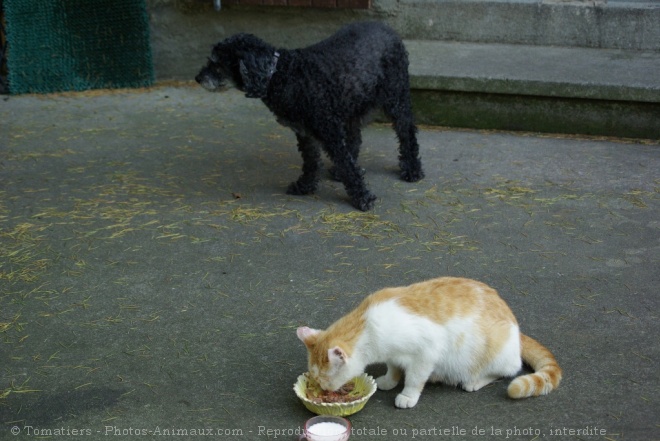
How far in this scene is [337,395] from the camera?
317 centimetres

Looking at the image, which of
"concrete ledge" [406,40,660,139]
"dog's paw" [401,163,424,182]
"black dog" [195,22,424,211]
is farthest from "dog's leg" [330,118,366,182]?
"concrete ledge" [406,40,660,139]

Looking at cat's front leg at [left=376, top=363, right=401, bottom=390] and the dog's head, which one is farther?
the dog's head

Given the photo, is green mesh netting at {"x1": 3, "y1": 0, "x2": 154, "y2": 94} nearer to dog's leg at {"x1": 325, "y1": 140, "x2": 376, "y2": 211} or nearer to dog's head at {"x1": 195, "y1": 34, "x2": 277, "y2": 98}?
dog's head at {"x1": 195, "y1": 34, "x2": 277, "y2": 98}

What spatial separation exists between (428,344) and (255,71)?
256 cm

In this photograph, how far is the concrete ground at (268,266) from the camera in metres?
3.18

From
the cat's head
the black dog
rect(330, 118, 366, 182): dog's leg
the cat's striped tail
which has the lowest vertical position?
the cat's striped tail

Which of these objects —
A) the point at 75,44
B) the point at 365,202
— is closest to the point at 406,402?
the point at 365,202

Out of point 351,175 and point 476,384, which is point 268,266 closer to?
point 351,175

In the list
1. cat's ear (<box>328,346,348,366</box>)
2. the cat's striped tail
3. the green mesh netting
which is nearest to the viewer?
cat's ear (<box>328,346,348,366</box>)

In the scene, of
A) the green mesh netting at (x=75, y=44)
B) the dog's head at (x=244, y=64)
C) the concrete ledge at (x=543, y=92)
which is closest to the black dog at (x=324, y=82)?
the dog's head at (x=244, y=64)

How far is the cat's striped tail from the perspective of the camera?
313 centimetres

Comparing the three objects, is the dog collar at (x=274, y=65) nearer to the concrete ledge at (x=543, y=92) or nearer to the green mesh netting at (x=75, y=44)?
the concrete ledge at (x=543, y=92)

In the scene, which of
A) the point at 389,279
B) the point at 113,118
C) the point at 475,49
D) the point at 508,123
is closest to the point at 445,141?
the point at 508,123

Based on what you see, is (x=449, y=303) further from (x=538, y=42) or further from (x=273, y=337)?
(x=538, y=42)
